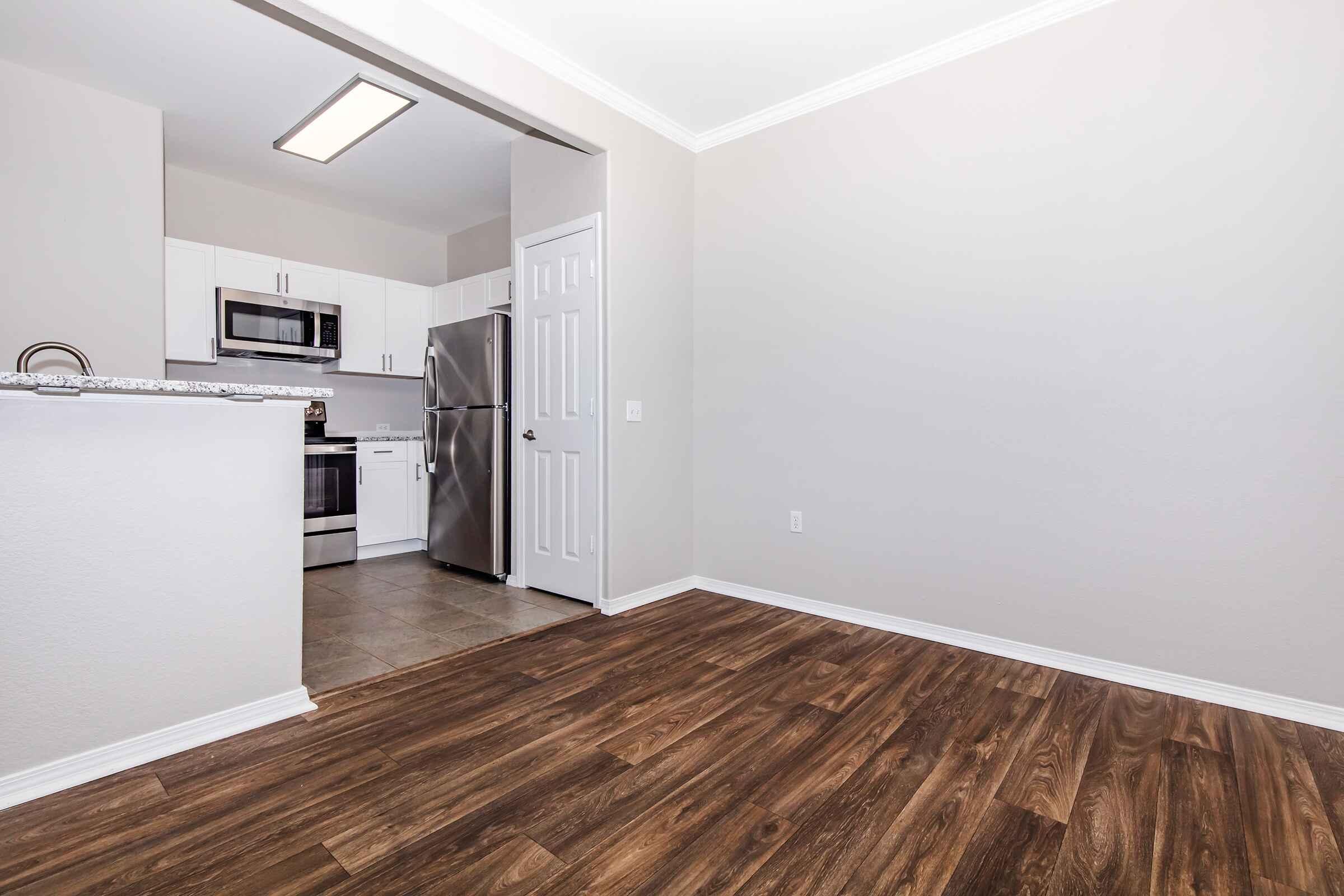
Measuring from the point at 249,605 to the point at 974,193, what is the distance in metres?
3.18

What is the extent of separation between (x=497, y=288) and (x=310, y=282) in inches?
53.0

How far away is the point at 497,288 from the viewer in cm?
446

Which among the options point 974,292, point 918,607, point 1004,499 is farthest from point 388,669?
point 974,292

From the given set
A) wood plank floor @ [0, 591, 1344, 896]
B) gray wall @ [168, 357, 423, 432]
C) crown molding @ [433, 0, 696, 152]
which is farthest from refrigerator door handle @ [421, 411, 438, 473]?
crown molding @ [433, 0, 696, 152]

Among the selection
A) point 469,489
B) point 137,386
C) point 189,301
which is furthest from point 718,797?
point 189,301

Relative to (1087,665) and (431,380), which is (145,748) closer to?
(431,380)

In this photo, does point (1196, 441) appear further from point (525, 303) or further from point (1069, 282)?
point (525, 303)

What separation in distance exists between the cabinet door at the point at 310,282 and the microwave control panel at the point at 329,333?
0.12 meters

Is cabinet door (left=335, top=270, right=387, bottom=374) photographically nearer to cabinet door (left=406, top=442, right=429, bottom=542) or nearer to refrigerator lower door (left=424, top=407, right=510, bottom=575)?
cabinet door (left=406, top=442, right=429, bottom=542)

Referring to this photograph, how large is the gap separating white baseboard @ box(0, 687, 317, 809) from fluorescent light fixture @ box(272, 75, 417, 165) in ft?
9.25

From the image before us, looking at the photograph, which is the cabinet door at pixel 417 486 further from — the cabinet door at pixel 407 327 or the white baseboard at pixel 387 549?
the cabinet door at pixel 407 327

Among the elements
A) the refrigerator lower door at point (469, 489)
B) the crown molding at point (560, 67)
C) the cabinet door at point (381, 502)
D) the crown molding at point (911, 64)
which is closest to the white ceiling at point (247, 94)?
the crown molding at point (560, 67)

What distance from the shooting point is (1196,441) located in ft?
7.40

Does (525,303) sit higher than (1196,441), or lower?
higher
